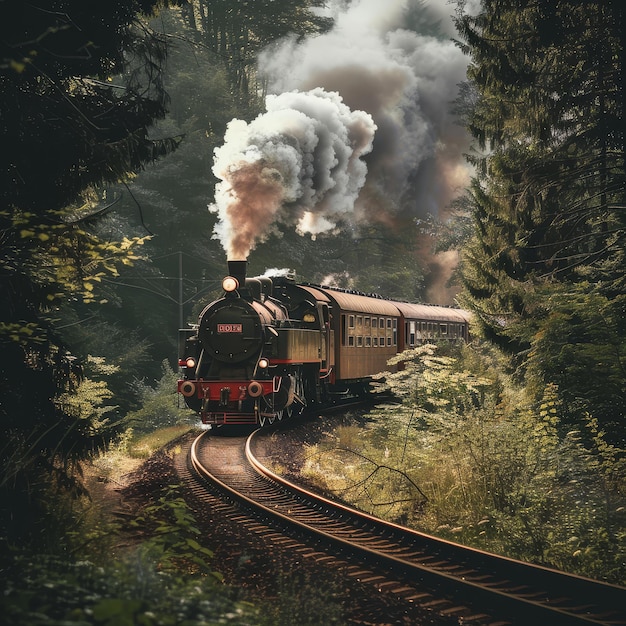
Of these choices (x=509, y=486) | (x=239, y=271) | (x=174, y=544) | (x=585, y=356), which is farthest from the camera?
(x=239, y=271)

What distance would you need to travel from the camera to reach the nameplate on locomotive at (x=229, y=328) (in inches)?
658

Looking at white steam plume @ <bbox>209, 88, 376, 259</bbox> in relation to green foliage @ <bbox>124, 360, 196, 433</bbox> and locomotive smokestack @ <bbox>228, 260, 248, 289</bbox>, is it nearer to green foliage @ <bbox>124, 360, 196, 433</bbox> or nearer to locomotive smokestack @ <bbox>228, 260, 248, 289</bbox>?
locomotive smokestack @ <bbox>228, 260, 248, 289</bbox>

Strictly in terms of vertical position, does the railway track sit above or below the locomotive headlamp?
below

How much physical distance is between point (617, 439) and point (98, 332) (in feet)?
68.8

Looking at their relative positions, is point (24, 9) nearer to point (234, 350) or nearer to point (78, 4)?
point (78, 4)

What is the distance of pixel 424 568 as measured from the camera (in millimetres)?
6969

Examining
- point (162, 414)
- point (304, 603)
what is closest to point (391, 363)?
point (162, 414)

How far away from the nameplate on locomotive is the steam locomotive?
0.02 metres

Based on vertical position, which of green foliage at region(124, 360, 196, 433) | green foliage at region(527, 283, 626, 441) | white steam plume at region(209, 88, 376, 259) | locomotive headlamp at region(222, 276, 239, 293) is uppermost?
white steam plume at region(209, 88, 376, 259)

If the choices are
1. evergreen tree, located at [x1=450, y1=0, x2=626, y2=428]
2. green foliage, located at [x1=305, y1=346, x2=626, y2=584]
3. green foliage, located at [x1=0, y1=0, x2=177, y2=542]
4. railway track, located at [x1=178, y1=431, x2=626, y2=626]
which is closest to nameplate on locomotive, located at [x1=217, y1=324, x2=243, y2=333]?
green foliage, located at [x1=305, y1=346, x2=626, y2=584]

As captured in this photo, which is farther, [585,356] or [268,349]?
[268,349]

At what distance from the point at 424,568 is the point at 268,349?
9993 mm

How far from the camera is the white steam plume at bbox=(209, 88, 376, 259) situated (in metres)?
20.4

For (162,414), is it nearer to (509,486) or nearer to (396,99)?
(509,486)
